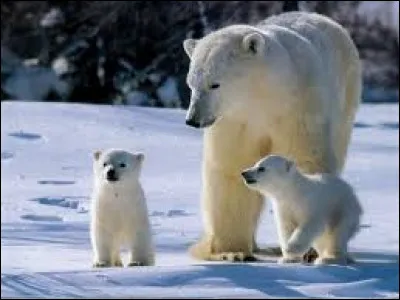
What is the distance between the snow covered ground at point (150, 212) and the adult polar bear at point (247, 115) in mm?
279

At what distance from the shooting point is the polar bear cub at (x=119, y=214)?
6082 mm

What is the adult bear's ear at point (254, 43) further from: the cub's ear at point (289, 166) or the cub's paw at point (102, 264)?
the cub's paw at point (102, 264)

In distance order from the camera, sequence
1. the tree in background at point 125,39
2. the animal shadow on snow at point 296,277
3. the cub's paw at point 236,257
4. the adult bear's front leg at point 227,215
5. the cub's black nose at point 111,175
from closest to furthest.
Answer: the animal shadow on snow at point 296,277, the cub's black nose at point 111,175, the cub's paw at point 236,257, the adult bear's front leg at point 227,215, the tree in background at point 125,39

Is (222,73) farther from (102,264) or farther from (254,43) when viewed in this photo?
(102,264)

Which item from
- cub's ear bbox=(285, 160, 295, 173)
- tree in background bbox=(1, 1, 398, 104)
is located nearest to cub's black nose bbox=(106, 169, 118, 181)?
cub's ear bbox=(285, 160, 295, 173)

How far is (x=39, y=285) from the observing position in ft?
15.5

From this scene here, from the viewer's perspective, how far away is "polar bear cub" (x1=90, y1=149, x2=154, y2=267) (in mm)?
6082

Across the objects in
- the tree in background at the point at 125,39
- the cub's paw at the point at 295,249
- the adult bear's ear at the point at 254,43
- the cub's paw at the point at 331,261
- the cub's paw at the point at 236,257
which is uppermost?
the tree in background at the point at 125,39

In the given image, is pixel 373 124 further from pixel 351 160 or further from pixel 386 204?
pixel 386 204

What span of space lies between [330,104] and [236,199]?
0.70 meters

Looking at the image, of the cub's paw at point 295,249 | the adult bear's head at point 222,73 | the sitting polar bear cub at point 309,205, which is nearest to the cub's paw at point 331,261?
the sitting polar bear cub at point 309,205

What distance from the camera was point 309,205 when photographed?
5.67 metres

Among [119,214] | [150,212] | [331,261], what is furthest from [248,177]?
[150,212]

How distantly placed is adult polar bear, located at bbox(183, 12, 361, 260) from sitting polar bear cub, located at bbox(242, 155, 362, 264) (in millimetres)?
385
